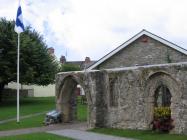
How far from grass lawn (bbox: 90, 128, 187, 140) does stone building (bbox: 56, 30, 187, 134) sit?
1.61ft

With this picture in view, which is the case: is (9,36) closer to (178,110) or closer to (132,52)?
(132,52)

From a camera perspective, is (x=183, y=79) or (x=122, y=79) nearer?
(x=183, y=79)

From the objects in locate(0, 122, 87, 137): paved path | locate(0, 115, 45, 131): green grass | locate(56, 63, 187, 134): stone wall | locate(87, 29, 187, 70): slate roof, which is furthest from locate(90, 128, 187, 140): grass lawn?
locate(87, 29, 187, 70): slate roof

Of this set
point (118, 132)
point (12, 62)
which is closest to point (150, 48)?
point (118, 132)

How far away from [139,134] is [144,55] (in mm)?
13945

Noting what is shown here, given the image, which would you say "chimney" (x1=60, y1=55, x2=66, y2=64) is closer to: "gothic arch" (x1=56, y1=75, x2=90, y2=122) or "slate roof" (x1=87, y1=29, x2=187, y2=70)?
"slate roof" (x1=87, y1=29, x2=187, y2=70)

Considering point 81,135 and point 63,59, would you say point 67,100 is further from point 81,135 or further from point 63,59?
point 63,59

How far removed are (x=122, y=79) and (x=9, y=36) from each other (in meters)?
25.4

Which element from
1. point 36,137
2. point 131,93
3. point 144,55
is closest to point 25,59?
point 144,55

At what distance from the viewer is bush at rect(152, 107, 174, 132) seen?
2009cm

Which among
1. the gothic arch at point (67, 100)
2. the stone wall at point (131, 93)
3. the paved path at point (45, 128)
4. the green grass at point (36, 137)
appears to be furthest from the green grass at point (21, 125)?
the green grass at point (36, 137)

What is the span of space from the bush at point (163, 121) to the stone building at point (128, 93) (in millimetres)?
274

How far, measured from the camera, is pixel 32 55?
4616 cm

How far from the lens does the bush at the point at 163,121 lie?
20.1 metres
